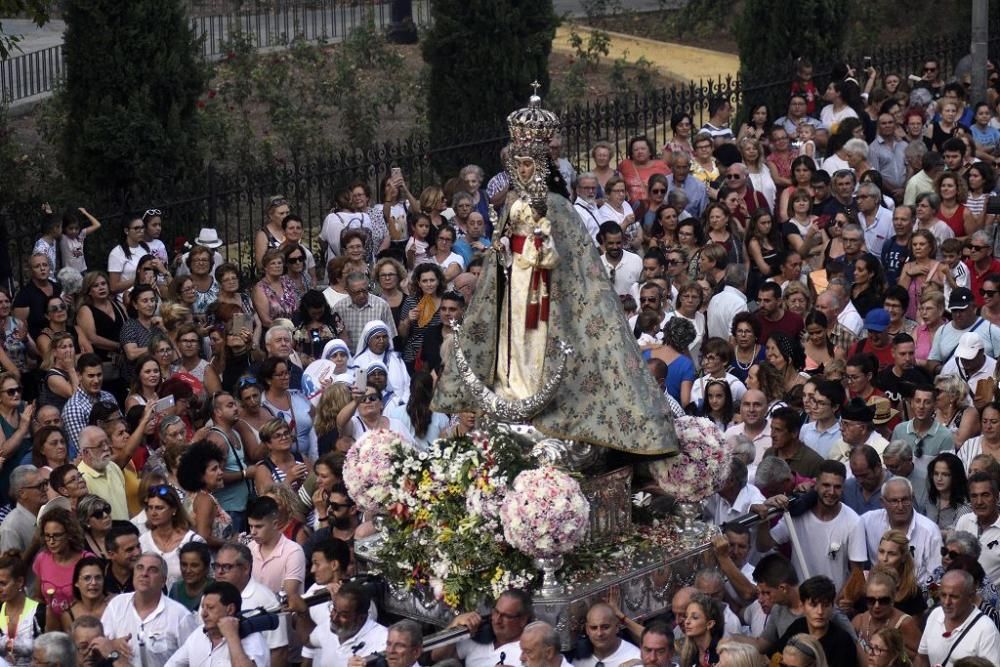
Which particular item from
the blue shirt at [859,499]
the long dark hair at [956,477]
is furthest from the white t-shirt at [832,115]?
the long dark hair at [956,477]

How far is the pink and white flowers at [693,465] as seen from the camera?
496 inches

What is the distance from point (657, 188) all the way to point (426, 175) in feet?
11.7

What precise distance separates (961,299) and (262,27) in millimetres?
18289

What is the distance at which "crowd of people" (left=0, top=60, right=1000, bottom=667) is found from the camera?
12.3m

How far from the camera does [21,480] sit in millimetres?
13812

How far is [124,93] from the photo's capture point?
20406mm

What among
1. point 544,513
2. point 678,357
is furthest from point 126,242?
point 544,513

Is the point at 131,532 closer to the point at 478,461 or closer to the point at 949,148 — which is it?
the point at 478,461

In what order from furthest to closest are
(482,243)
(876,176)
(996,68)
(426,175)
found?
(996,68) → (426,175) → (876,176) → (482,243)

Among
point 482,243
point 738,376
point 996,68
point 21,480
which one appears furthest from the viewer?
point 996,68

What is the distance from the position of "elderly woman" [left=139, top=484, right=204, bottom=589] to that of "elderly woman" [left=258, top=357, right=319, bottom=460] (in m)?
2.27

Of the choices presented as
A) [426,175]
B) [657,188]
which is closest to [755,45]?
[426,175]

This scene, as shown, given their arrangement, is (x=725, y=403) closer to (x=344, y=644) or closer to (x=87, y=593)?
(x=344, y=644)

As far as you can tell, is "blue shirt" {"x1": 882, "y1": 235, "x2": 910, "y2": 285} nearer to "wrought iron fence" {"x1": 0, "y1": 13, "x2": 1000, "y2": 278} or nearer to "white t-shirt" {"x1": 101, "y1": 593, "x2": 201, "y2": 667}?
"wrought iron fence" {"x1": 0, "y1": 13, "x2": 1000, "y2": 278}
